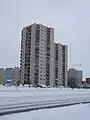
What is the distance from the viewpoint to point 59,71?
104 metres

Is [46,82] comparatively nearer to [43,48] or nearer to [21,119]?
[43,48]

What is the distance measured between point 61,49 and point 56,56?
12.5 feet

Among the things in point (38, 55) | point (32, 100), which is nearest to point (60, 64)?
point (38, 55)

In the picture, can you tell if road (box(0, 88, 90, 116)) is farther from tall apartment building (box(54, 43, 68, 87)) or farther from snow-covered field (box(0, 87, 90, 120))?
tall apartment building (box(54, 43, 68, 87))

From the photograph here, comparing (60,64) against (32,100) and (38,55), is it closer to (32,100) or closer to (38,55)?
(38,55)

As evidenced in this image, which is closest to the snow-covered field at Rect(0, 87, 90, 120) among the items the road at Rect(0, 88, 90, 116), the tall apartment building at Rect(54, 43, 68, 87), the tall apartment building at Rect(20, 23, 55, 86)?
the road at Rect(0, 88, 90, 116)

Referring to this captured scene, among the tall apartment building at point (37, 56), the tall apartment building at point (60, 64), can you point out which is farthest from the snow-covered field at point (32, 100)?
the tall apartment building at point (60, 64)

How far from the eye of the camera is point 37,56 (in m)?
91.4

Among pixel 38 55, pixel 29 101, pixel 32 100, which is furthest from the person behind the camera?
pixel 38 55

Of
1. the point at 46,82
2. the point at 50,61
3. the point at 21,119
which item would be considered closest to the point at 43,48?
the point at 50,61

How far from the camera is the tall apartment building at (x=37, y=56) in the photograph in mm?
91750

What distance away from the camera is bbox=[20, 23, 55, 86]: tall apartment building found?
9175 centimetres

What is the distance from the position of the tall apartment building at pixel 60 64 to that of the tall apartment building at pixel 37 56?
3497 millimetres

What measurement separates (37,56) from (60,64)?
1508 centimetres
